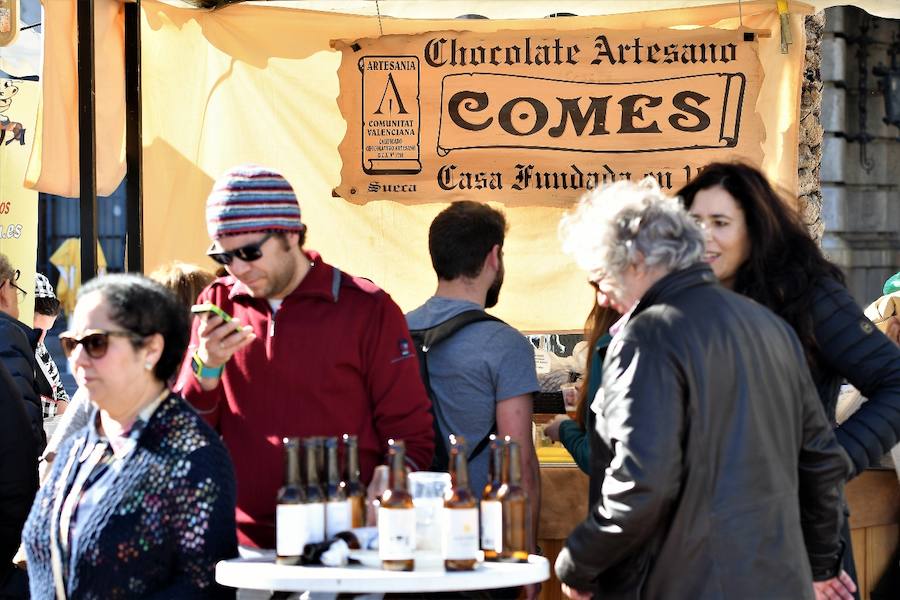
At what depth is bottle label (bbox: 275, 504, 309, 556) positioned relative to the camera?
2676 mm

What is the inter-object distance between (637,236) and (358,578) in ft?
3.20

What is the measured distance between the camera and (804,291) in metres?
3.25

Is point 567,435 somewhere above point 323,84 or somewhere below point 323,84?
below

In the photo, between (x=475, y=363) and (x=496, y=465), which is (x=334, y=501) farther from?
(x=475, y=363)

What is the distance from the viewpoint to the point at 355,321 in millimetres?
3209

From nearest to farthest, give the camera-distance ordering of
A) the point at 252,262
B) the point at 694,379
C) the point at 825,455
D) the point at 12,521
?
the point at 694,379 < the point at 825,455 < the point at 252,262 < the point at 12,521

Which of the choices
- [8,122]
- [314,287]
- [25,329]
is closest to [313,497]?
[314,287]

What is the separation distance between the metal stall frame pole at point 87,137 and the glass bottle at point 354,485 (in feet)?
6.47

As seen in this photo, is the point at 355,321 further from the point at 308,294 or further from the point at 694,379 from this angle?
the point at 694,379

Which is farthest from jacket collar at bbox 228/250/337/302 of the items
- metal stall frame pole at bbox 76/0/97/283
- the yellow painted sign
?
the yellow painted sign

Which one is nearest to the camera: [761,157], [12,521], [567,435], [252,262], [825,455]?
[825,455]

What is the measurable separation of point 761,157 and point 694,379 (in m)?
2.67

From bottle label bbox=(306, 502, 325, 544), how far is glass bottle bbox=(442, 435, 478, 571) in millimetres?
287

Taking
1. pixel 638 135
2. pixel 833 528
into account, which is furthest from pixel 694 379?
pixel 638 135
